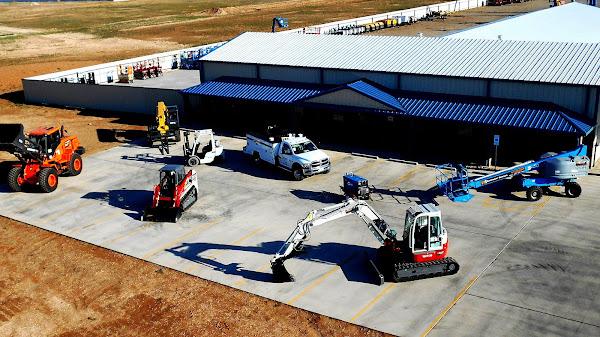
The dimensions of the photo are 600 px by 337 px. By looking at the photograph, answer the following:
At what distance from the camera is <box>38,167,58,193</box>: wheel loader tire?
3497 cm

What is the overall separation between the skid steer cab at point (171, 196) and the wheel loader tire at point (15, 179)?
9221 millimetres

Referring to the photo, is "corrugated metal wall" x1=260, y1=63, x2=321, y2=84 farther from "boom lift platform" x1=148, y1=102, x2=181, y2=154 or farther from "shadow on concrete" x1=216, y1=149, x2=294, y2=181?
"shadow on concrete" x1=216, y1=149, x2=294, y2=181

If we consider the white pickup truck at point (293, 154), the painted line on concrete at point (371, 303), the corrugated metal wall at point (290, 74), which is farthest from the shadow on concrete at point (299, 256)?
the corrugated metal wall at point (290, 74)

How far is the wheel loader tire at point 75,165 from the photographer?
37812mm

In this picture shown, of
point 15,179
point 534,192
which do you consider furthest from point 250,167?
point 534,192

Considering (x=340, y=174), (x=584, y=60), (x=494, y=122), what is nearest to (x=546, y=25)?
(x=584, y=60)

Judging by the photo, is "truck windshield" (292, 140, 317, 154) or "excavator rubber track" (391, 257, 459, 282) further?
"truck windshield" (292, 140, 317, 154)

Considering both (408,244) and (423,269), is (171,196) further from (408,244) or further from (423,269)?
(423,269)

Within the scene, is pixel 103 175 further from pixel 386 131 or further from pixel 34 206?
pixel 386 131

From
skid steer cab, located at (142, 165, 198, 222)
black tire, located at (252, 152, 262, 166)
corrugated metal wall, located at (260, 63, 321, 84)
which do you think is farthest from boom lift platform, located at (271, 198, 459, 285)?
corrugated metal wall, located at (260, 63, 321, 84)

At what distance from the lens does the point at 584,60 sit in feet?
124

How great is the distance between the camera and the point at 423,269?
23.9 metres

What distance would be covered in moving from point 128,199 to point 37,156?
643 cm

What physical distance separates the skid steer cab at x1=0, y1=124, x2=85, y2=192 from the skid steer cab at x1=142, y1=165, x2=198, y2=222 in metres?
7.86
